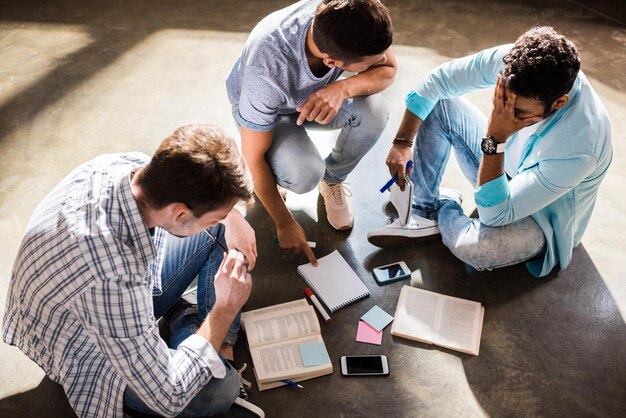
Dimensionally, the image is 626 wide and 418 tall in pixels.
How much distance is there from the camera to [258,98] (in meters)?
2.01

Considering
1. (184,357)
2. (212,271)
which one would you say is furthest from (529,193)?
(184,357)

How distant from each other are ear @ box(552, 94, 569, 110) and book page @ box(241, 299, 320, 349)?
117 cm

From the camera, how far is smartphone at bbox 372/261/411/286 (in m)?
2.37

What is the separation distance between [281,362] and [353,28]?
1213mm

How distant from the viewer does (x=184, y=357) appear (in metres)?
1.60

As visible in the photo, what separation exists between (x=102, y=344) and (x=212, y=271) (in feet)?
2.07

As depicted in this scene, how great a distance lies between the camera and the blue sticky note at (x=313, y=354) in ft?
6.72

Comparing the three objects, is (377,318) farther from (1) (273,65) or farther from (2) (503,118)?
(1) (273,65)

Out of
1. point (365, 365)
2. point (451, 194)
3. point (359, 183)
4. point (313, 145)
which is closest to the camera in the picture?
point (365, 365)

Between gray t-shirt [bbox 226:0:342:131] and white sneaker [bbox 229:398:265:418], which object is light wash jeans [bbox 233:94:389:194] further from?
white sneaker [bbox 229:398:265:418]

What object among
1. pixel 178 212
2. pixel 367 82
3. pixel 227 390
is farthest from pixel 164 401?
pixel 367 82

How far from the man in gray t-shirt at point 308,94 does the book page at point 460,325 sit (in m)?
0.60

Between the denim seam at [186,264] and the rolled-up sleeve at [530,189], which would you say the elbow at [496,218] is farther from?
the denim seam at [186,264]

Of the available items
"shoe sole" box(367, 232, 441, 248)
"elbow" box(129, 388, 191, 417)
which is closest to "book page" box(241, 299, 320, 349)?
"shoe sole" box(367, 232, 441, 248)
